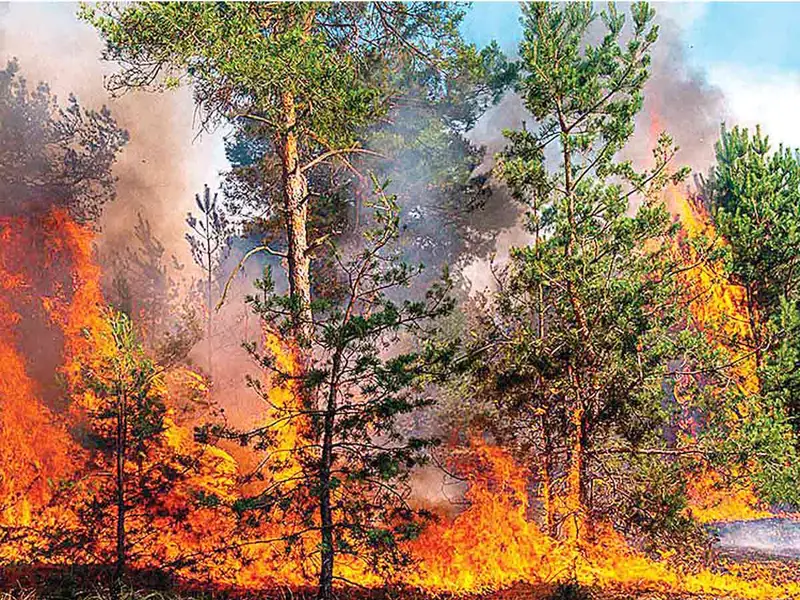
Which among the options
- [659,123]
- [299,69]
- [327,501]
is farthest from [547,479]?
[659,123]

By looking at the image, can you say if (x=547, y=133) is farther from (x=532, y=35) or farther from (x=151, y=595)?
(x=151, y=595)

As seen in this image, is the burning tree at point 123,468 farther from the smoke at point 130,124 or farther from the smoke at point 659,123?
the smoke at point 659,123

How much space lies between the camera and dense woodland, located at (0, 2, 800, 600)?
5402 mm

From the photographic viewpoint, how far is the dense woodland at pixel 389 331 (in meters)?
5.40

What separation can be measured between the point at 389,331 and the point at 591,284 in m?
1.58

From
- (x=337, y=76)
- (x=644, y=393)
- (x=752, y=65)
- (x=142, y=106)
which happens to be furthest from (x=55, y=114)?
(x=752, y=65)

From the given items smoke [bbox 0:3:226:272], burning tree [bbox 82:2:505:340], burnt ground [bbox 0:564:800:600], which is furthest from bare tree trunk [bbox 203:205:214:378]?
burnt ground [bbox 0:564:800:600]

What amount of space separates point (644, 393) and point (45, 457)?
5.50 meters

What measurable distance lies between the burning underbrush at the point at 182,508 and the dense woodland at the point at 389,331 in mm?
31

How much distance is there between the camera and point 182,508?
625cm

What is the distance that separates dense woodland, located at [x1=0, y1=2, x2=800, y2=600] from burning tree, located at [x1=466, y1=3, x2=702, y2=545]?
0.08ft

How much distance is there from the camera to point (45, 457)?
6.86 m

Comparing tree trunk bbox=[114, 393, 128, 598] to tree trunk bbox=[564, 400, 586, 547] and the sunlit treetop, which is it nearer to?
the sunlit treetop

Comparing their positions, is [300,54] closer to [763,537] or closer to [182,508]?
[182,508]
